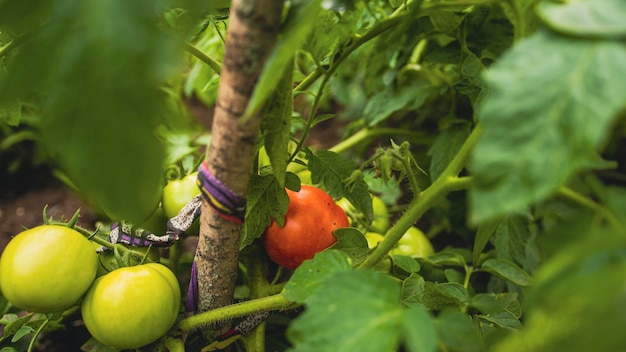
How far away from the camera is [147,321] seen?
677 millimetres

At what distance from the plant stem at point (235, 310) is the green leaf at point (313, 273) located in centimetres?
7

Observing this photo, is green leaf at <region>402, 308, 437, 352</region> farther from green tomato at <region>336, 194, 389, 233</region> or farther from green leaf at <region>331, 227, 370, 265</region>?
green tomato at <region>336, 194, 389, 233</region>

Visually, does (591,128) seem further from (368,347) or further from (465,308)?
(465,308)

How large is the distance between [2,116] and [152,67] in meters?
0.61

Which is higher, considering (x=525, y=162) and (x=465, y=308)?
(x=525, y=162)

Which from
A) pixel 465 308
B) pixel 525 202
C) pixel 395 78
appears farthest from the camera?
pixel 395 78

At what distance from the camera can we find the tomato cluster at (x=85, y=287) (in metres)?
0.65

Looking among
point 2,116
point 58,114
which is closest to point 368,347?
point 58,114

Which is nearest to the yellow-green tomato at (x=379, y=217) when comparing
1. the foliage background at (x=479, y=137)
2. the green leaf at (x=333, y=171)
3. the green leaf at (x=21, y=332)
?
the green leaf at (x=333, y=171)

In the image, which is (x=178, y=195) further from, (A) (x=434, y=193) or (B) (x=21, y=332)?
(A) (x=434, y=193)

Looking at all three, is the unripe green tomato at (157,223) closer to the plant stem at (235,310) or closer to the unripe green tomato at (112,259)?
the unripe green tomato at (112,259)

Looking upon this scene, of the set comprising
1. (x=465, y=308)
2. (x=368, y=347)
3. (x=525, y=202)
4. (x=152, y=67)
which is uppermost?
(x=152, y=67)

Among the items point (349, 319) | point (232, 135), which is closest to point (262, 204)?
point (232, 135)

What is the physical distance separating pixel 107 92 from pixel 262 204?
0.39 meters
